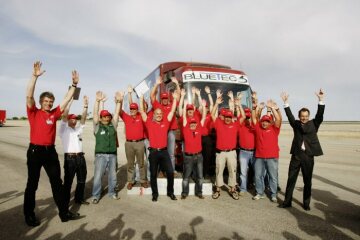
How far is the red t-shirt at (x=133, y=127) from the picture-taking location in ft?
22.1

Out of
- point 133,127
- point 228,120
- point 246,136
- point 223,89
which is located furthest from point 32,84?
point 223,89

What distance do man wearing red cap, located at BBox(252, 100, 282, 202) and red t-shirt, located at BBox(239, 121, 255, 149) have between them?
22cm

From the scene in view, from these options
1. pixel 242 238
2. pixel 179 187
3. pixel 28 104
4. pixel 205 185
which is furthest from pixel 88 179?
pixel 242 238

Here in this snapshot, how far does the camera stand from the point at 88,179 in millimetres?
8523

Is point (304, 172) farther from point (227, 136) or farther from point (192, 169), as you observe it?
point (192, 169)

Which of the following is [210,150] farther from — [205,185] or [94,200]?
[94,200]

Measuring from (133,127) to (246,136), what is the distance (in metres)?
2.82

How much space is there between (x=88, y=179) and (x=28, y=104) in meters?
4.58

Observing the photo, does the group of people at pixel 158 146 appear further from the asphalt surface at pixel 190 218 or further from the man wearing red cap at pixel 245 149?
the asphalt surface at pixel 190 218

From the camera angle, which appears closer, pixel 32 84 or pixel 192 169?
pixel 32 84

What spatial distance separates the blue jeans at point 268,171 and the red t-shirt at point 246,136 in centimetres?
44

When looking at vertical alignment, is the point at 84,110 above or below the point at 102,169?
above

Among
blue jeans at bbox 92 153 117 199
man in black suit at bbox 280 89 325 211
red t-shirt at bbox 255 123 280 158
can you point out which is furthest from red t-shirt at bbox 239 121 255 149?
blue jeans at bbox 92 153 117 199

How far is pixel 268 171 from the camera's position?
6430 mm
